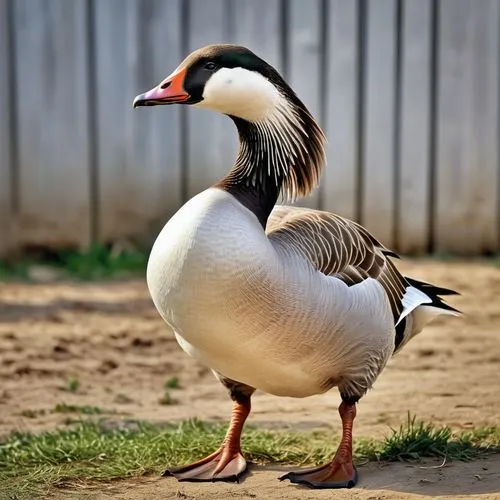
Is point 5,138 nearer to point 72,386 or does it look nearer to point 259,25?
point 259,25

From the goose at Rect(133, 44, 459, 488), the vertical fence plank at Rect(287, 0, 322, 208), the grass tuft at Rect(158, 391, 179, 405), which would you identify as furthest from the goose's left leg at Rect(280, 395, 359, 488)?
the vertical fence plank at Rect(287, 0, 322, 208)

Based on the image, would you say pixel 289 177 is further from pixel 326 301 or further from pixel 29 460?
pixel 29 460

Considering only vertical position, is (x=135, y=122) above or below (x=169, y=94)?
below

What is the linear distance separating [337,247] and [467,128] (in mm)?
4339

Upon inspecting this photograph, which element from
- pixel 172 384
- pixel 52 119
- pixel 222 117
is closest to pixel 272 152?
pixel 172 384

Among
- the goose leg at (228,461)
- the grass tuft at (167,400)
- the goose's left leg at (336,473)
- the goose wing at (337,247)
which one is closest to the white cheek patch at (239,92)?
the goose wing at (337,247)

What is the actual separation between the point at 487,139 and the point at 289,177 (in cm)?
444

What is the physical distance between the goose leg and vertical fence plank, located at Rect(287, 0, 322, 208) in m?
3.82

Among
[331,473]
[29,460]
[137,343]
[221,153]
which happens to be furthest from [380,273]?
[221,153]

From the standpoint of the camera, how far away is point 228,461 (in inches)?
164

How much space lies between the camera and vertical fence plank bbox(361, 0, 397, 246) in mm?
8055

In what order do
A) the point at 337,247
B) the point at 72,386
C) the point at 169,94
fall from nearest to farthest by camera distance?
the point at 169,94
the point at 337,247
the point at 72,386

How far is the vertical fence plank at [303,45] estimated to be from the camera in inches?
316

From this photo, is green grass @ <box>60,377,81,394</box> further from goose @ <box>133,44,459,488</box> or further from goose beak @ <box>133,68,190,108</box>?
goose beak @ <box>133,68,190,108</box>
